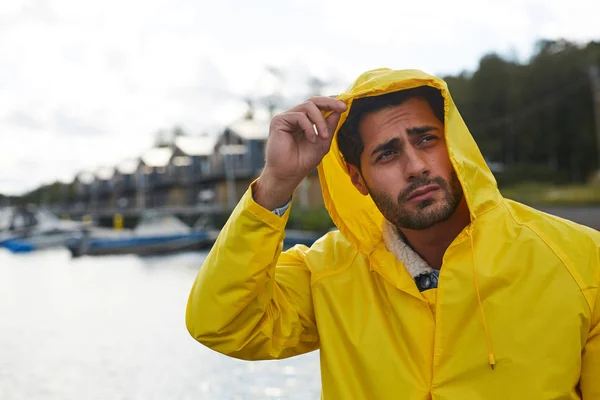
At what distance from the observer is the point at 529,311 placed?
4.90ft

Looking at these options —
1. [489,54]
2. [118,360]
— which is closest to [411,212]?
[118,360]

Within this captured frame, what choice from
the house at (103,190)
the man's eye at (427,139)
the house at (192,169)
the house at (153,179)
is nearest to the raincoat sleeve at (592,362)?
the man's eye at (427,139)

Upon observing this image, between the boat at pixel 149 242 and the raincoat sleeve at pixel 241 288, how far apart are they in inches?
1016

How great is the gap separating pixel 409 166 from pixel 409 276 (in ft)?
1.04

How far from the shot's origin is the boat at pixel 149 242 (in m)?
28.1

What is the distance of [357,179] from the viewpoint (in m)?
2.00

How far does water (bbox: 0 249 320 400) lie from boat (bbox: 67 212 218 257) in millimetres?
9000

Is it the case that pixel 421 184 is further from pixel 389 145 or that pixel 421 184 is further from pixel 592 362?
pixel 592 362

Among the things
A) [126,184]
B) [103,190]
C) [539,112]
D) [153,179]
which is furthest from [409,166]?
[103,190]

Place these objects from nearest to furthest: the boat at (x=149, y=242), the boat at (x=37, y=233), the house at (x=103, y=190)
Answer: the boat at (x=149, y=242)
the boat at (x=37, y=233)
the house at (x=103, y=190)

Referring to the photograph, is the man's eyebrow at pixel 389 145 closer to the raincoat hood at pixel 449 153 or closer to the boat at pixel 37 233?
the raincoat hood at pixel 449 153

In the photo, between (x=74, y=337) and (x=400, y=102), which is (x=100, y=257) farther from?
(x=400, y=102)

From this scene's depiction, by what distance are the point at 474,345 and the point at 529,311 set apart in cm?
16

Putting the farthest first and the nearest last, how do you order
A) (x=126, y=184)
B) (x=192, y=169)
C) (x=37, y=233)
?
(x=126, y=184) < (x=192, y=169) < (x=37, y=233)
